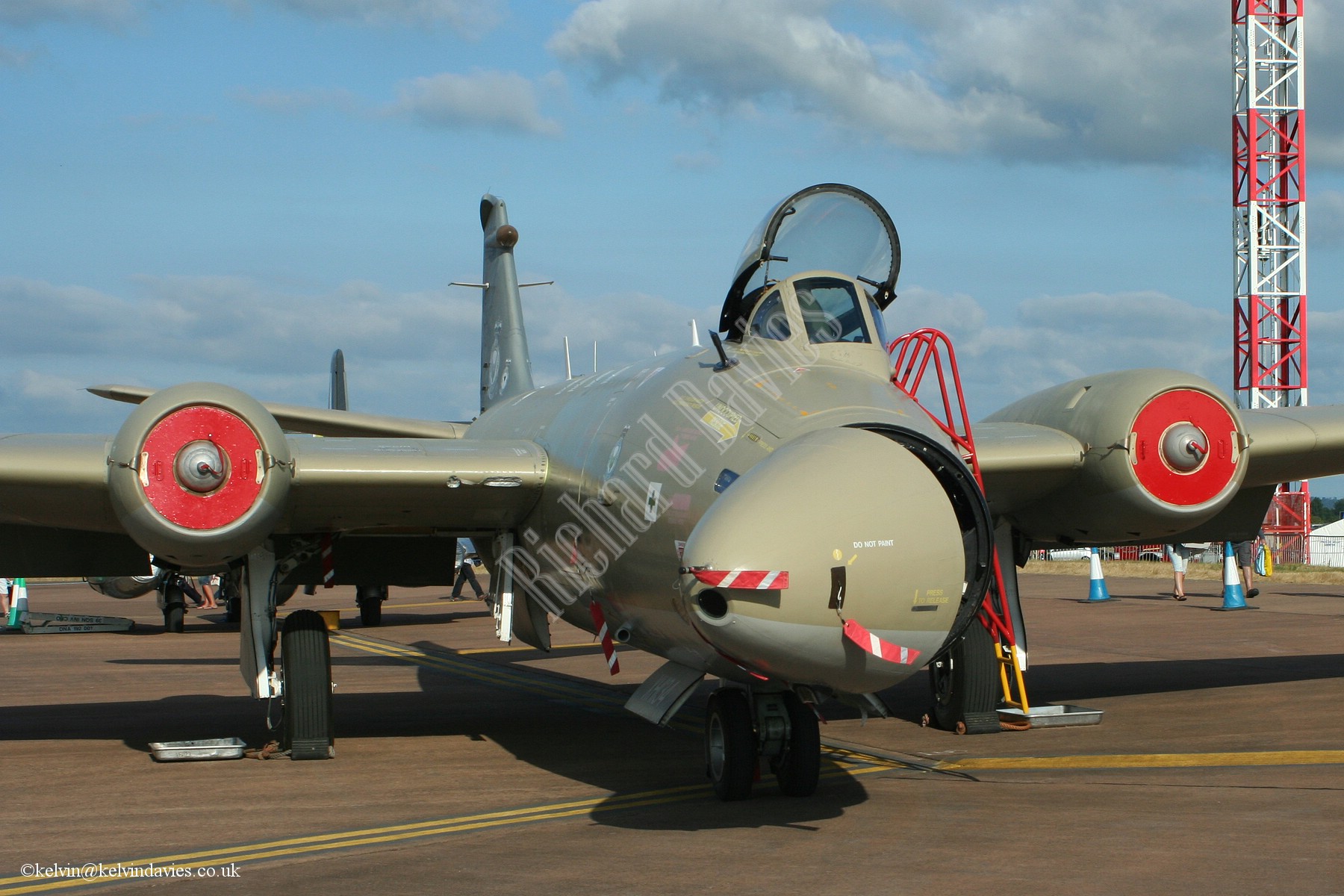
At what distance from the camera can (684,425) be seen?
7.98 metres


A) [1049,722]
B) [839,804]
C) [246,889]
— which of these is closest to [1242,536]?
[1049,722]

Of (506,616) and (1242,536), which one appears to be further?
(1242,536)

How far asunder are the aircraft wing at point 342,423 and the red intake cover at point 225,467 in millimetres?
4741

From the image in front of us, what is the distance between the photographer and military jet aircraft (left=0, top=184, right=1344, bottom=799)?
622 cm

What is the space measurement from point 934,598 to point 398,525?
228 inches

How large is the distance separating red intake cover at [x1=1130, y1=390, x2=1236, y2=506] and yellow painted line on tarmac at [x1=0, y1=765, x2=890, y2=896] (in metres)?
3.27

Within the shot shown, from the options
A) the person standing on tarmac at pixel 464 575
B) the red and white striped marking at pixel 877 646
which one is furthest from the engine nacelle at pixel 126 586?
the red and white striped marking at pixel 877 646

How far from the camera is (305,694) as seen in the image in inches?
402

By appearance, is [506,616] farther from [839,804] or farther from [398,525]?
[839,804]

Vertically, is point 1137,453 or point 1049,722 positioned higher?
point 1137,453

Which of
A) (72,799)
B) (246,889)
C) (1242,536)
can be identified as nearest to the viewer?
(246,889)

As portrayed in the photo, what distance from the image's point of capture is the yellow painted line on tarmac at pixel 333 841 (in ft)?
21.2

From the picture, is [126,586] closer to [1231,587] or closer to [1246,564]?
[1231,587]

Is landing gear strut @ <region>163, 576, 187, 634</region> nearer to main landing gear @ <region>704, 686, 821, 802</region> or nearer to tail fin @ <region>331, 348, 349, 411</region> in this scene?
tail fin @ <region>331, 348, 349, 411</region>
